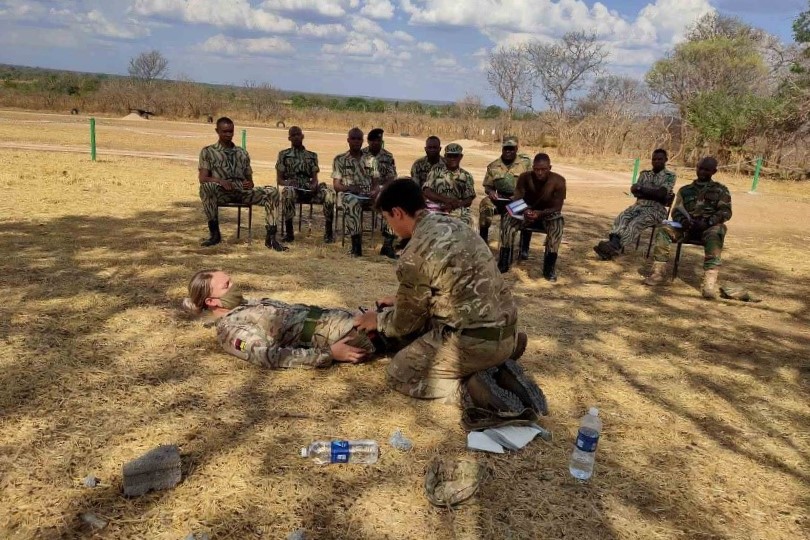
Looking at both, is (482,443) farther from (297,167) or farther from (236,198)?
(297,167)

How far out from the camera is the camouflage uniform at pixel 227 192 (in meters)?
7.36

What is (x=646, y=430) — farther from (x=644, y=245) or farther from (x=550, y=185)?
(x=644, y=245)

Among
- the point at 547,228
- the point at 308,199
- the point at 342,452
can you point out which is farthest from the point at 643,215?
the point at 342,452

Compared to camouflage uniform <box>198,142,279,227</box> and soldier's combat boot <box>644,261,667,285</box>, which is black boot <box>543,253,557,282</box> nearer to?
soldier's combat boot <box>644,261,667,285</box>

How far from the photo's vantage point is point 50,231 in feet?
24.4

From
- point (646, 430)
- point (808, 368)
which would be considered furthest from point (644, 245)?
point (646, 430)

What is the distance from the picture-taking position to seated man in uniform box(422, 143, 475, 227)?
300 inches

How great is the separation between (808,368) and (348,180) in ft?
19.0

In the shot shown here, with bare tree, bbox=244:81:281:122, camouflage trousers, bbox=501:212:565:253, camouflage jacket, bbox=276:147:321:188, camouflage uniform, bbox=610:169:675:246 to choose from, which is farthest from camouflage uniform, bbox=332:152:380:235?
bare tree, bbox=244:81:281:122

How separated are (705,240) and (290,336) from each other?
5.24m

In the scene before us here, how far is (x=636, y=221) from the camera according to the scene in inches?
325

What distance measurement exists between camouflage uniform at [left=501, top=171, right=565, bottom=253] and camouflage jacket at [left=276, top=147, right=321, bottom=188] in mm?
2914

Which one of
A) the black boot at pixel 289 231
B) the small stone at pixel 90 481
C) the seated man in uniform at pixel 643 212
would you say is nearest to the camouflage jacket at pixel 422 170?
the black boot at pixel 289 231

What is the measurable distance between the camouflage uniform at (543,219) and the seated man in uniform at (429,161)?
1278 millimetres
